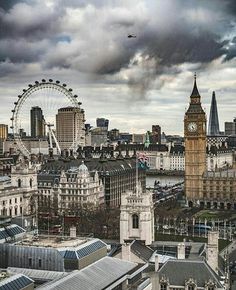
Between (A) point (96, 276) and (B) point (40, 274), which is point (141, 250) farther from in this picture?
(B) point (40, 274)

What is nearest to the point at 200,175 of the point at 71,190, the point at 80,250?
the point at 71,190

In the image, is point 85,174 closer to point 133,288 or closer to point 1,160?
point 133,288

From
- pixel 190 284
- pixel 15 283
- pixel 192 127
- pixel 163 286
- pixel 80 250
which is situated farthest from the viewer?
pixel 192 127

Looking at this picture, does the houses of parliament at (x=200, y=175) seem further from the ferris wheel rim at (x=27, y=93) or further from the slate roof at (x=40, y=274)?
the slate roof at (x=40, y=274)

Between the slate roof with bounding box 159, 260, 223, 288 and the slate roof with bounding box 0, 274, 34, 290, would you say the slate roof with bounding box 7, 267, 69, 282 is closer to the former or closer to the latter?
the slate roof with bounding box 0, 274, 34, 290

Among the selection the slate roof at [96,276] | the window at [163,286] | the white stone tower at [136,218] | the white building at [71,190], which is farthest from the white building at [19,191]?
the window at [163,286]

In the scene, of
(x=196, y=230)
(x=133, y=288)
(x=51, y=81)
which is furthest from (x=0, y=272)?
(x=51, y=81)

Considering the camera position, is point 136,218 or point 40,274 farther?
point 136,218

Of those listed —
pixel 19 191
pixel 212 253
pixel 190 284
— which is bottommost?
pixel 190 284
